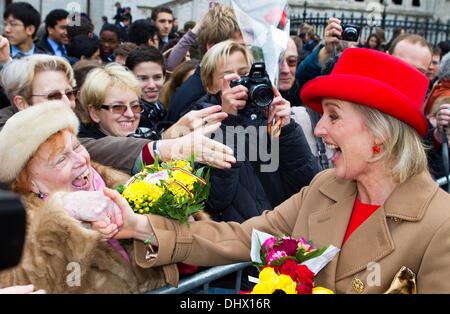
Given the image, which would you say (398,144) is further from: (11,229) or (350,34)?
(350,34)

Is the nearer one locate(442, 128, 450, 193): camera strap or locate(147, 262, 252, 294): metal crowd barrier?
locate(147, 262, 252, 294): metal crowd barrier

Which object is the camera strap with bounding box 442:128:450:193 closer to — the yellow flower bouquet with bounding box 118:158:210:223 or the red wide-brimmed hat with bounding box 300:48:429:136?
the red wide-brimmed hat with bounding box 300:48:429:136

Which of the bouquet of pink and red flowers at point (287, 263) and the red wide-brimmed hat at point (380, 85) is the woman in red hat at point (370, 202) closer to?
the red wide-brimmed hat at point (380, 85)

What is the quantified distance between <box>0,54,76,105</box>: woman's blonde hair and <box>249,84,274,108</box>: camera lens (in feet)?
4.16

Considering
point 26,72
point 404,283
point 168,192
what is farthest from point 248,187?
point 26,72

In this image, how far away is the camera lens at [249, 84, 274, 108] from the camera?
3.28m

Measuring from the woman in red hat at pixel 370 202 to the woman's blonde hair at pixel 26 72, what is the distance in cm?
159

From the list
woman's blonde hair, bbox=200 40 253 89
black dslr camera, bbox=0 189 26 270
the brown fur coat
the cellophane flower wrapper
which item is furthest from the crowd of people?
black dslr camera, bbox=0 189 26 270

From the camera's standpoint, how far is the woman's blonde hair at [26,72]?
12.0 ft

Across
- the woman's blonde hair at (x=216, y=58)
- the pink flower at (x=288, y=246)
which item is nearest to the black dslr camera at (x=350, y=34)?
the woman's blonde hair at (x=216, y=58)

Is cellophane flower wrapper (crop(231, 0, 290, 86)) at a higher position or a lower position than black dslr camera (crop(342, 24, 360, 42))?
higher

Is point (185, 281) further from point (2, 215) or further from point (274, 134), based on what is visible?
point (2, 215)
